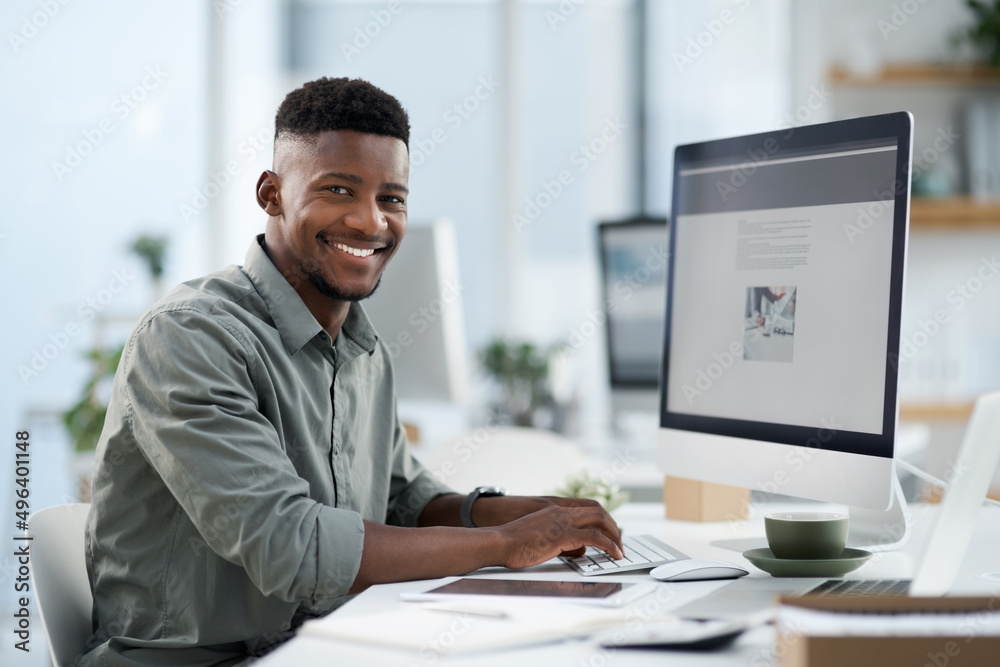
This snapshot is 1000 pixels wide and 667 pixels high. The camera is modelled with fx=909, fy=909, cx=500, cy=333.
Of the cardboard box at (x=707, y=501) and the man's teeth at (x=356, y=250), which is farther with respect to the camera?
the cardboard box at (x=707, y=501)

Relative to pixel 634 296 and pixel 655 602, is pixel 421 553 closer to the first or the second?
pixel 655 602

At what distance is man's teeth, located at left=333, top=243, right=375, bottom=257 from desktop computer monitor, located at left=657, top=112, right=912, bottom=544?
0.49m

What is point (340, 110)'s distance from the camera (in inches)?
51.6

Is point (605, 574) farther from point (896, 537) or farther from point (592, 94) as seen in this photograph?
point (592, 94)

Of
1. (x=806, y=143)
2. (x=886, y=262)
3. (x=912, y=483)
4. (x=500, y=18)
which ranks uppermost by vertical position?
(x=500, y=18)

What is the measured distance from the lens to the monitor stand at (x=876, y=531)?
4.36ft

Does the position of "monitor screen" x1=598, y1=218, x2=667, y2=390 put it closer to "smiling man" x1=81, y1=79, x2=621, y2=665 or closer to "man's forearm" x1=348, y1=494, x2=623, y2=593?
"smiling man" x1=81, y1=79, x2=621, y2=665

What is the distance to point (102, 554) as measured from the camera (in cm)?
121

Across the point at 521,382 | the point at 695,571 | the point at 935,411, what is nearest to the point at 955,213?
the point at 935,411

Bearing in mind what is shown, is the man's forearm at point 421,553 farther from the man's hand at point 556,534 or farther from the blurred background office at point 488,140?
the blurred background office at point 488,140

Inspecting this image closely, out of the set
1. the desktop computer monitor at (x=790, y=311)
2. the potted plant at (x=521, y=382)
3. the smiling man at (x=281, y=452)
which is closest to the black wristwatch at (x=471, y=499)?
the smiling man at (x=281, y=452)

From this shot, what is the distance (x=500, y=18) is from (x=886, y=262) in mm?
3332

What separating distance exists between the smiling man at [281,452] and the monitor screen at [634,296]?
1.54 metres

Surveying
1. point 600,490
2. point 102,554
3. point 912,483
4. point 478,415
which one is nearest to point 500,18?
point 478,415
